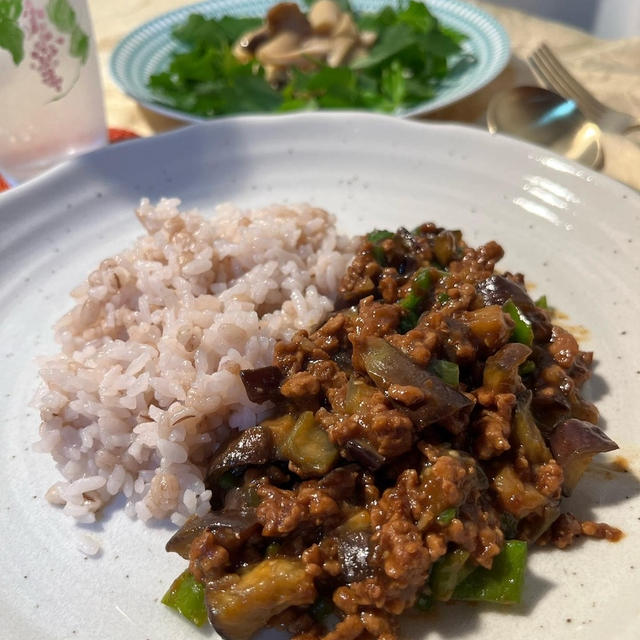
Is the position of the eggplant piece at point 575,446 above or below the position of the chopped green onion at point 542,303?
above

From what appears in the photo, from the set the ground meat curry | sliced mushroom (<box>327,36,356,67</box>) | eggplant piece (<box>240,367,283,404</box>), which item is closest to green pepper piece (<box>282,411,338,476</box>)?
the ground meat curry

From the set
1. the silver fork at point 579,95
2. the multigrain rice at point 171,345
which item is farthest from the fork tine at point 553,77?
the multigrain rice at point 171,345

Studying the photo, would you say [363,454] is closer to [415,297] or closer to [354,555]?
[354,555]

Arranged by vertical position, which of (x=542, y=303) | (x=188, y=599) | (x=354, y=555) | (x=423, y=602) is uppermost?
(x=542, y=303)

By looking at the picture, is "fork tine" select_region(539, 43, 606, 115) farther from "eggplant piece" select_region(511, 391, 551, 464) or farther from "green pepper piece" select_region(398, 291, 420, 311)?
"eggplant piece" select_region(511, 391, 551, 464)

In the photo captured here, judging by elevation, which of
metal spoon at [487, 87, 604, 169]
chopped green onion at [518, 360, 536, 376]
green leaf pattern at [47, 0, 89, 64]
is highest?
green leaf pattern at [47, 0, 89, 64]

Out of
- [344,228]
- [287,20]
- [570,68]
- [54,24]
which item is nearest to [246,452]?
[344,228]

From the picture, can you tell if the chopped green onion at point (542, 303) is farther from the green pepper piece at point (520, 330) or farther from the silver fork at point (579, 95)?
the silver fork at point (579, 95)
